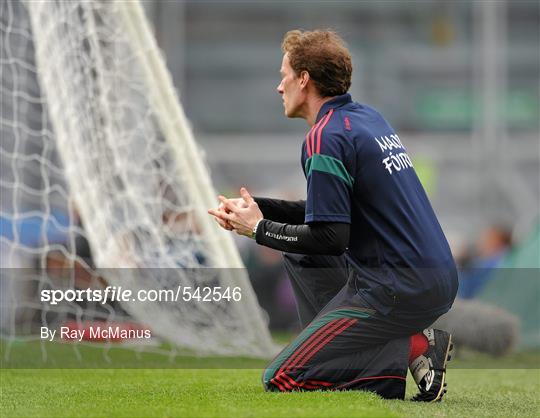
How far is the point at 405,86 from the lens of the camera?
16.2m

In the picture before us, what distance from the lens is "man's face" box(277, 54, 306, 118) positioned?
477 cm

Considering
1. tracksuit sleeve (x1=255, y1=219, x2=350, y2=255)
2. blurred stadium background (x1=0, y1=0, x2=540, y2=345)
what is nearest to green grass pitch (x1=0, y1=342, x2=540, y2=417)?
tracksuit sleeve (x1=255, y1=219, x2=350, y2=255)

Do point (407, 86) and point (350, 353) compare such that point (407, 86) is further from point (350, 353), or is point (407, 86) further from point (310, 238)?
point (310, 238)

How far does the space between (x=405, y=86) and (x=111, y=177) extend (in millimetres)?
9688

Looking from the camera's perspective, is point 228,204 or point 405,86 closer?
point 228,204

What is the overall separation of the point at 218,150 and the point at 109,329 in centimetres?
972

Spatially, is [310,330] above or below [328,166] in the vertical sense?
below

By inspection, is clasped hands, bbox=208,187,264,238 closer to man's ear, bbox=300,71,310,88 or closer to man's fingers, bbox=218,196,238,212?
man's fingers, bbox=218,196,238,212

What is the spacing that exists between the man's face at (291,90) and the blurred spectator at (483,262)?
16.3ft
